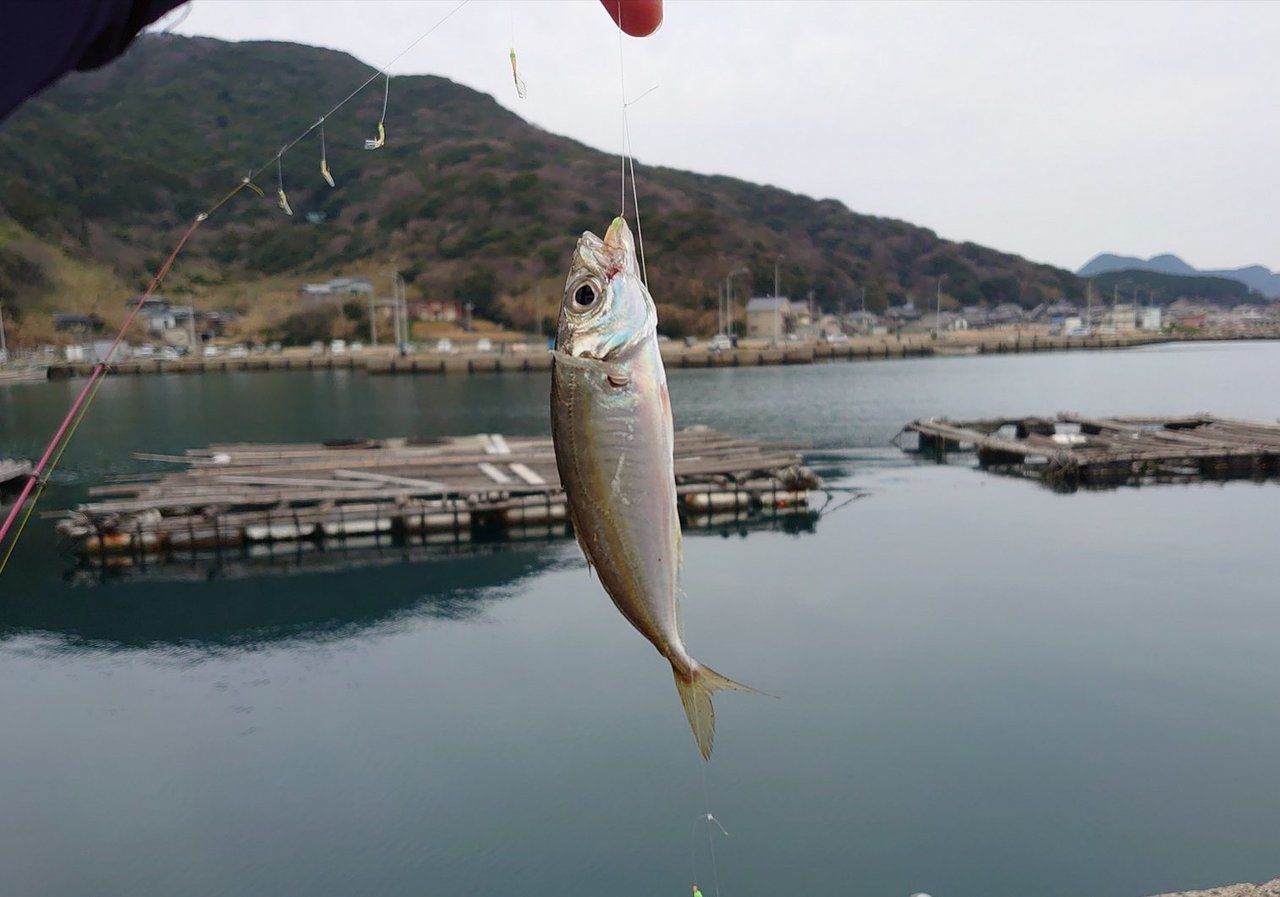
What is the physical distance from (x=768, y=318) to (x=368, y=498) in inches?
3314

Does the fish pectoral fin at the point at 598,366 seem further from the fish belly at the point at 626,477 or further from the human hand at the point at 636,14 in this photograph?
the human hand at the point at 636,14

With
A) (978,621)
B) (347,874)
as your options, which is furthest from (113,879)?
(978,621)

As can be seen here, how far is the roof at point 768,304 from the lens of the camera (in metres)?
99.9

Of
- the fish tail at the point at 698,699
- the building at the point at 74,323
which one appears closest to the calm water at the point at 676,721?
the fish tail at the point at 698,699

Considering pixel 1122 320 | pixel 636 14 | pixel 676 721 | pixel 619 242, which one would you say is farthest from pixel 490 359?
pixel 1122 320

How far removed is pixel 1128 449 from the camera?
1114 inches

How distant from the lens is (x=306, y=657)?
14375 mm

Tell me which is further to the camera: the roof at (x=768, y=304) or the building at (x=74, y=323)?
the roof at (x=768, y=304)

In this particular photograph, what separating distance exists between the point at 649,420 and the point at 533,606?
14608 millimetres

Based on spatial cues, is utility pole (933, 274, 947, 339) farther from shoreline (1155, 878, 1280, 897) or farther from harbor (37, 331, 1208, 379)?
shoreline (1155, 878, 1280, 897)

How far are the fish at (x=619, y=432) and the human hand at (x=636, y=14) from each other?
2.03ft

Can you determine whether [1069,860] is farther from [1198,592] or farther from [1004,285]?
[1004,285]

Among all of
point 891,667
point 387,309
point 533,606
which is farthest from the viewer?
point 387,309

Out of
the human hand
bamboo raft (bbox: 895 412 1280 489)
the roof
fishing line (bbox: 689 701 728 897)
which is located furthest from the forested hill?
the human hand
